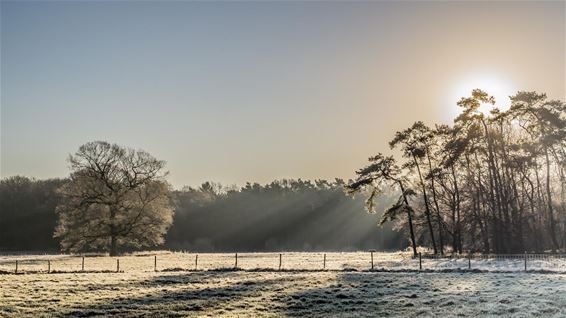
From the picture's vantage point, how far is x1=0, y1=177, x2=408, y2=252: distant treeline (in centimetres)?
10688

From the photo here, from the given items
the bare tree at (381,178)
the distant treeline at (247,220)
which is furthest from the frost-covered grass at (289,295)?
the distant treeline at (247,220)

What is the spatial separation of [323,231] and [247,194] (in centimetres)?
2163

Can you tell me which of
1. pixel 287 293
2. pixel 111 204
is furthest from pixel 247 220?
pixel 287 293

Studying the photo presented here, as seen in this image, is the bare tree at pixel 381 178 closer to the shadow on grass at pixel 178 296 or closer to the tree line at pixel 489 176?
the tree line at pixel 489 176

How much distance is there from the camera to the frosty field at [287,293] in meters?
26.0

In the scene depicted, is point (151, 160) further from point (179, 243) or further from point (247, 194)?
point (247, 194)

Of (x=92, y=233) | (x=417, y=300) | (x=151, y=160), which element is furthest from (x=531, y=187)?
(x=92, y=233)

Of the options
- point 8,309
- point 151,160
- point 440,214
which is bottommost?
point 8,309

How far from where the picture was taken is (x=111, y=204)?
69125 mm

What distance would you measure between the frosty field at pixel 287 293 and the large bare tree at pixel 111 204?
24.2 m

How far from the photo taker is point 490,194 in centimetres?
6269

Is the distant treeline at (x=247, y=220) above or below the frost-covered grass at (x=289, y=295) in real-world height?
above

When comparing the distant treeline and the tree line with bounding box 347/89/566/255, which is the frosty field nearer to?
the tree line with bounding box 347/89/566/255

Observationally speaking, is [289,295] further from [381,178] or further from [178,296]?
[381,178]
